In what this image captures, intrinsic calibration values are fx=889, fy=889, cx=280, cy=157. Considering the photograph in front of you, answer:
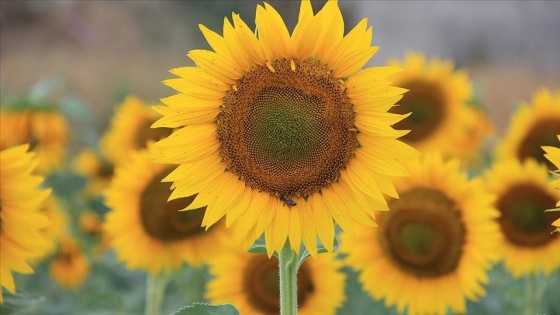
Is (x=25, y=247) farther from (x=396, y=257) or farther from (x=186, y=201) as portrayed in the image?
(x=396, y=257)

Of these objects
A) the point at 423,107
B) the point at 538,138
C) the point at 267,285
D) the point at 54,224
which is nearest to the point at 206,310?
the point at 267,285

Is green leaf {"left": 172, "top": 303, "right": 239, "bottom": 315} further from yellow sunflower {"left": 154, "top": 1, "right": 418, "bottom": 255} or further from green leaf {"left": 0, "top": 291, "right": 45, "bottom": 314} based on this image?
green leaf {"left": 0, "top": 291, "right": 45, "bottom": 314}

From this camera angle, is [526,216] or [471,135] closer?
[526,216]

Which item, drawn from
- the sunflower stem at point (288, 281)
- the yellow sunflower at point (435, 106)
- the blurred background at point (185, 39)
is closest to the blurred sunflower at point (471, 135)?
the yellow sunflower at point (435, 106)

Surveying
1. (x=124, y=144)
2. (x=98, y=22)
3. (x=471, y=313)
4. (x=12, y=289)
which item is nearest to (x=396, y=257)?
(x=471, y=313)

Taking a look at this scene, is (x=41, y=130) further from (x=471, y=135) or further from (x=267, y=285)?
(x=471, y=135)

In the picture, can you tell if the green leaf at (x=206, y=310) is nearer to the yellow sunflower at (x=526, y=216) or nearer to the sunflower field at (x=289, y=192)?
the sunflower field at (x=289, y=192)
